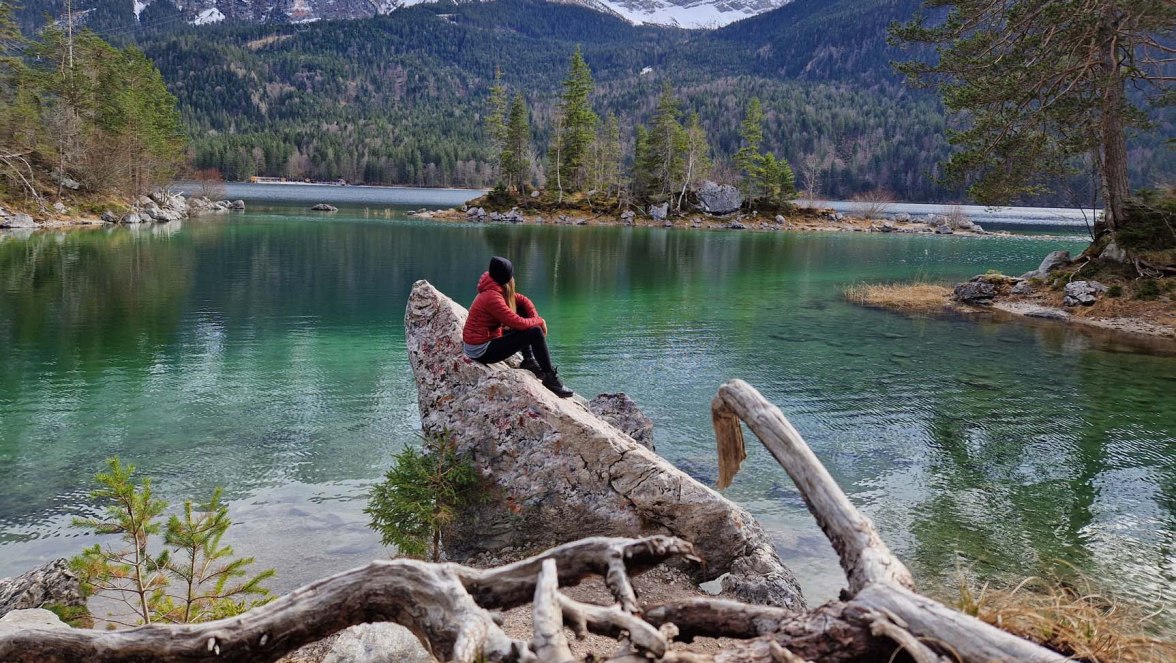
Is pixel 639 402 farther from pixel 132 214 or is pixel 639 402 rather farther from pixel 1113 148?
pixel 132 214

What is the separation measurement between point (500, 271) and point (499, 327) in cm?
67

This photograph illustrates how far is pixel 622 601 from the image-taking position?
3967mm

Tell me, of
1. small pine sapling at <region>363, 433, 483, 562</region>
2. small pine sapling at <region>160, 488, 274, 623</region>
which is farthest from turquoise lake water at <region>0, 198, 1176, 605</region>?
small pine sapling at <region>160, 488, 274, 623</region>

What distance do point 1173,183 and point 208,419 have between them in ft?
118

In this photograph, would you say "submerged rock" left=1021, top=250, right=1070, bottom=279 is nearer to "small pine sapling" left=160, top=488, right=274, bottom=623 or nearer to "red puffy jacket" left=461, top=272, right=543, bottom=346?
"red puffy jacket" left=461, top=272, right=543, bottom=346

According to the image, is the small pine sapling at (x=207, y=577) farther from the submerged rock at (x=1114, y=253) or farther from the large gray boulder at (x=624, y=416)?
the submerged rock at (x=1114, y=253)

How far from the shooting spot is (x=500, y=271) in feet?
28.0

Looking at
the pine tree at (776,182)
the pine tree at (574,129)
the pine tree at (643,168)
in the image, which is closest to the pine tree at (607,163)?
the pine tree at (574,129)

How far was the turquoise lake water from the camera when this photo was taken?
9078mm

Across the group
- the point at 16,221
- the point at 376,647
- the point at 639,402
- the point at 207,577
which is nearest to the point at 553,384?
the point at 376,647

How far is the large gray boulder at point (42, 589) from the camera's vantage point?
241 inches

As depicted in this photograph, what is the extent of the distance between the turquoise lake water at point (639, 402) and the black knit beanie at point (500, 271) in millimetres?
3504

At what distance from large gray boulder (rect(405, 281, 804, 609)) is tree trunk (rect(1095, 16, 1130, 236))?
25206 mm

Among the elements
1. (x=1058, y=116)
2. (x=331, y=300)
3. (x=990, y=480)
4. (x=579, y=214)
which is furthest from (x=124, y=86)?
(x=990, y=480)
